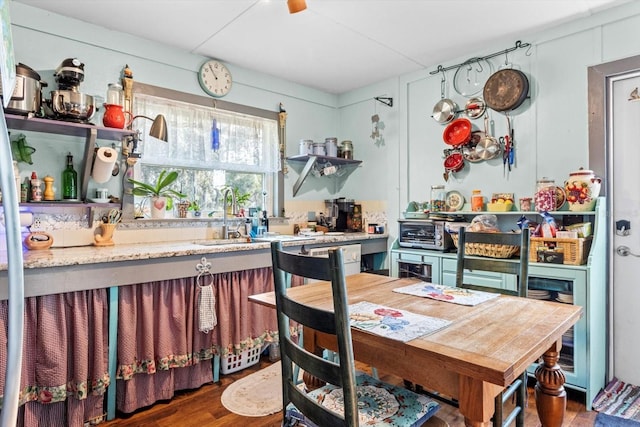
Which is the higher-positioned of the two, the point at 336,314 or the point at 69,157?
the point at 69,157

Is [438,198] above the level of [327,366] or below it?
above

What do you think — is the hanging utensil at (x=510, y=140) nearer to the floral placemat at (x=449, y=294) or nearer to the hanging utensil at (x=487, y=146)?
the hanging utensil at (x=487, y=146)

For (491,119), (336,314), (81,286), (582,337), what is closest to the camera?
(336,314)

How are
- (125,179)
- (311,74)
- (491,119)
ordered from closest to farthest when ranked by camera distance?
1. (125,179)
2. (491,119)
3. (311,74)

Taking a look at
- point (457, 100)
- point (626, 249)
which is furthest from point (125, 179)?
point (626, 249)

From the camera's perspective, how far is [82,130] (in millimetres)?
2398

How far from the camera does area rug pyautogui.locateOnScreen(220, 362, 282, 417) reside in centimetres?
217

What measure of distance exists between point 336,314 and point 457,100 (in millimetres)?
2865

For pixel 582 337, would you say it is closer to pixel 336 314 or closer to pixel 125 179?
pixel 336 314

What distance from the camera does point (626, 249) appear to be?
2451 mm

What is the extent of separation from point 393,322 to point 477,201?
2.13 meters

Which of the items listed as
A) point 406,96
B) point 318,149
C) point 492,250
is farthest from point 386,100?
point 492,250

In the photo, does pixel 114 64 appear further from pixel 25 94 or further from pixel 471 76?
pixel 471 76

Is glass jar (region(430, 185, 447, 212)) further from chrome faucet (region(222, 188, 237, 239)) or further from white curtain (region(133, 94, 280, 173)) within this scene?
chrome faucet (region(222, 188, 237, 239))
